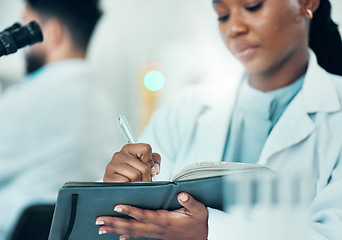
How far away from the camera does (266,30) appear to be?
1.01 m

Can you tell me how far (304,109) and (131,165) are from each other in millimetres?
478

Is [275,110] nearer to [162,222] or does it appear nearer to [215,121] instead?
[215,121]

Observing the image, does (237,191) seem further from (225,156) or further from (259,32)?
(259,32)

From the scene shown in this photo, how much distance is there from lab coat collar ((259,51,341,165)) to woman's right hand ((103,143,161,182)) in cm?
34

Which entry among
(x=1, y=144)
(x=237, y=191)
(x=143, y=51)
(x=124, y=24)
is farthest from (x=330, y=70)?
(x=1, y=144)

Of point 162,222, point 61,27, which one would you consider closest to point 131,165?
point 162,222

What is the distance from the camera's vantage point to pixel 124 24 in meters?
1.79

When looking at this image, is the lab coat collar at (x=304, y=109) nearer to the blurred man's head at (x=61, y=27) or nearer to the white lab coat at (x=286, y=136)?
the white lab coat at (x=286, y=136)

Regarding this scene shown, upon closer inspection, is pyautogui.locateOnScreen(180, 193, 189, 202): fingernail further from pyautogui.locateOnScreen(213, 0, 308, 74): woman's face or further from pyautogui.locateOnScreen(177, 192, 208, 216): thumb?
pyautogui.locateOnScreen(213, 0, 308, 74): woman's face

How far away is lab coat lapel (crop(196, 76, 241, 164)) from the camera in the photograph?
1.07 metres

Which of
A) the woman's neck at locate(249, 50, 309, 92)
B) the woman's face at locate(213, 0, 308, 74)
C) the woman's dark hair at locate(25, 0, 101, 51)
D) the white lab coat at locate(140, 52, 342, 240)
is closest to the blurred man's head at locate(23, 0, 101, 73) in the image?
the woman's dark hair at locate(25, 0, 101, 51)

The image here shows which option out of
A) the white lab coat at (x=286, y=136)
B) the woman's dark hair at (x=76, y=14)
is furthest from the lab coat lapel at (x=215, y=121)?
the woman's dark hair at (x=76, y=14)

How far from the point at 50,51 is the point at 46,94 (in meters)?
0.22

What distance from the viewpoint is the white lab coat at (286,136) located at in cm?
92
